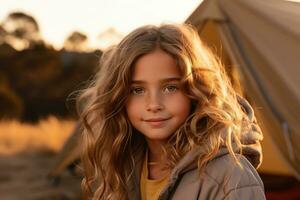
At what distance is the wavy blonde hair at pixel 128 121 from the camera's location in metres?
1.68

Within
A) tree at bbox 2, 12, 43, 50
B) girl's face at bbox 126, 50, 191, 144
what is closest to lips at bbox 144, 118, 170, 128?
girl's face at bbox 126, 50, 191, 144

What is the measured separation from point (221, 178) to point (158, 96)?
0.84 feet

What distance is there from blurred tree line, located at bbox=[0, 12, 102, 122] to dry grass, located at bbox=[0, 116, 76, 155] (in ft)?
18.4

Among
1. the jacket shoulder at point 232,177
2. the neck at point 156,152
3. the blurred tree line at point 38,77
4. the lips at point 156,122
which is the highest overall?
the lips at point 156,122

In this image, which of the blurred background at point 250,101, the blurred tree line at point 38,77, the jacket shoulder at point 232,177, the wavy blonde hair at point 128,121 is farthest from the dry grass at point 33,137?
the jacket shoulder at point 232,177

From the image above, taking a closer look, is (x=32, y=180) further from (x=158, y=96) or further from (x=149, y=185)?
(x=158, y=96)

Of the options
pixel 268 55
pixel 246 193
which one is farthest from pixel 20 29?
pixel 246 193

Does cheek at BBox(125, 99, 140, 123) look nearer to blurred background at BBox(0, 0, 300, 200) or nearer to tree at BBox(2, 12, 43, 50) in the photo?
blurred background at BBox(0, 0, 300, 200)

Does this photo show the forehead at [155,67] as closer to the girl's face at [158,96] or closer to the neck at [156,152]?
the girl's face at [158,96]

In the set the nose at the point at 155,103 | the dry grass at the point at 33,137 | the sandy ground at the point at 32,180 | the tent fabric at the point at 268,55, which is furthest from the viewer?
the dry grass at the point at 33,137

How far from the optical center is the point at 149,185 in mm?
1823

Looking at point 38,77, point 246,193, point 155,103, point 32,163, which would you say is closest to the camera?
point 246,193

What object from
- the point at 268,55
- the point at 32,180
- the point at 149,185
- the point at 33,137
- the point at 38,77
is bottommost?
the point at 38,77

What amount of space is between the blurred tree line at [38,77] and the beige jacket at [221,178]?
14726 millimetres
